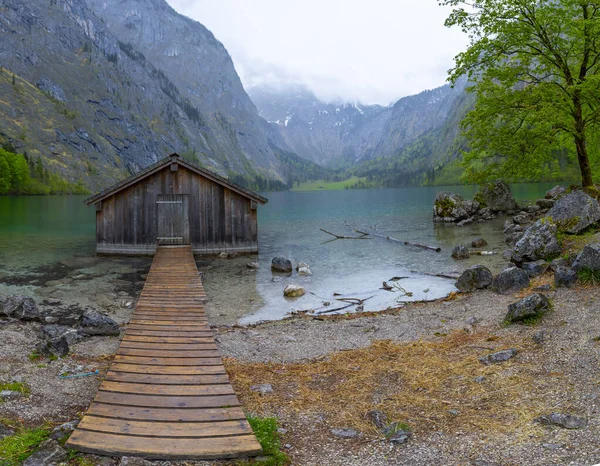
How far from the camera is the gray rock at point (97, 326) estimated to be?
1236 cm

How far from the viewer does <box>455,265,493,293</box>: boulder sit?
17.1 meters

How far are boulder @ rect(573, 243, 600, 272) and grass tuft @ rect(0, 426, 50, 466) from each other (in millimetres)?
13724

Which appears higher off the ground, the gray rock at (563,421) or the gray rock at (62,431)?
the gray rock at (563,421)

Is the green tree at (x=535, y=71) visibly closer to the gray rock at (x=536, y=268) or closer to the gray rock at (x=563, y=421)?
the gray rock at (x=536, y=268)

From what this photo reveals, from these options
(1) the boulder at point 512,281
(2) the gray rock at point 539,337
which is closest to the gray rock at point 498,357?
(2) the gray rock at point 539,337

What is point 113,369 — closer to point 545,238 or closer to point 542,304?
point 542,304

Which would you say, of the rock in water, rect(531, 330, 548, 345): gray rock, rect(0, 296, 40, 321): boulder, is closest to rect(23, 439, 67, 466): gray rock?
rect(531, 330, 548, 345): gray rock

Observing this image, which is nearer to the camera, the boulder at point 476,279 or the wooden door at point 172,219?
the boulder at point 476,279

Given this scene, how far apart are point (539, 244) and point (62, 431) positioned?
19.2 metres

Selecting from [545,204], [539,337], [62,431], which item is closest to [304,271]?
[539,337]

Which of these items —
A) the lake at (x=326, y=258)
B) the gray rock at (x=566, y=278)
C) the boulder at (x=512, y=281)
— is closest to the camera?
the gray rock at (x=566, y=278)

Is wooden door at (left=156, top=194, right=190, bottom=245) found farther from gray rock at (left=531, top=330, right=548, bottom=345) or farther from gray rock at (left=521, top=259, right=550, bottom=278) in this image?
gray rock at (left=531, top=330, right=548, bottom=345)

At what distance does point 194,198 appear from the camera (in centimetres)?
2678

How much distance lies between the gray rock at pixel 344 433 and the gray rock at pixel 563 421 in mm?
2500
